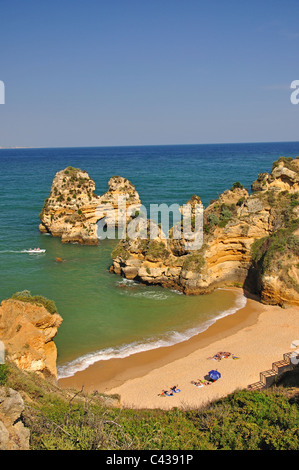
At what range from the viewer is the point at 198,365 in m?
21.9

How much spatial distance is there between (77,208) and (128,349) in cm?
2786

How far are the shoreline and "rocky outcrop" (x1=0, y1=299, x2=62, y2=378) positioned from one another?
10.3ft

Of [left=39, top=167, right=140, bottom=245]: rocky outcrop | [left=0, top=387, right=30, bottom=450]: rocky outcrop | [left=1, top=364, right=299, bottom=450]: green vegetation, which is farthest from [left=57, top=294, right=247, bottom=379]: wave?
[left=39, top=167, right=140, bottom=245]: rocky outcrop

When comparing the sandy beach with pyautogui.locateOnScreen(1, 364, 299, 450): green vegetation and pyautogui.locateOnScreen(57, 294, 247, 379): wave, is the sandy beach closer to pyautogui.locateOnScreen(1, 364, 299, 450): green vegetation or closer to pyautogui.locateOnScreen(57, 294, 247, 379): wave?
pyautogui.locateOnScreen(57, 294, 247, 379): wave

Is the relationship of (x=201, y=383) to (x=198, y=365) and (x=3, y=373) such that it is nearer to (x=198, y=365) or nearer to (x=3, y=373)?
(x=198, y=365)

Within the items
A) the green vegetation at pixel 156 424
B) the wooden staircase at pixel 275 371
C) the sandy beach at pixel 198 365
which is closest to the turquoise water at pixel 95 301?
the sandy beach at pixel 198 365

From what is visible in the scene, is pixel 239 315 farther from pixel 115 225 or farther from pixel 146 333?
pixel 115 225

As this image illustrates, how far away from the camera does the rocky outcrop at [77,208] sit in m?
48.1

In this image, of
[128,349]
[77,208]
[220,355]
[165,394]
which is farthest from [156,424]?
[77,208]

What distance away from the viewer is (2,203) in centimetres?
7038

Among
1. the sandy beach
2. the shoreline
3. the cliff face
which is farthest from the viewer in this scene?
the cliff face

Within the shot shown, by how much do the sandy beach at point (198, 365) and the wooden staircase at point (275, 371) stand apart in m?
0.63

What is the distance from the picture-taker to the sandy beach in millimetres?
19172

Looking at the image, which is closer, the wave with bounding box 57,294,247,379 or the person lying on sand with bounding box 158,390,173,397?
the person lying on sand with bounding box 158,390,173,397
